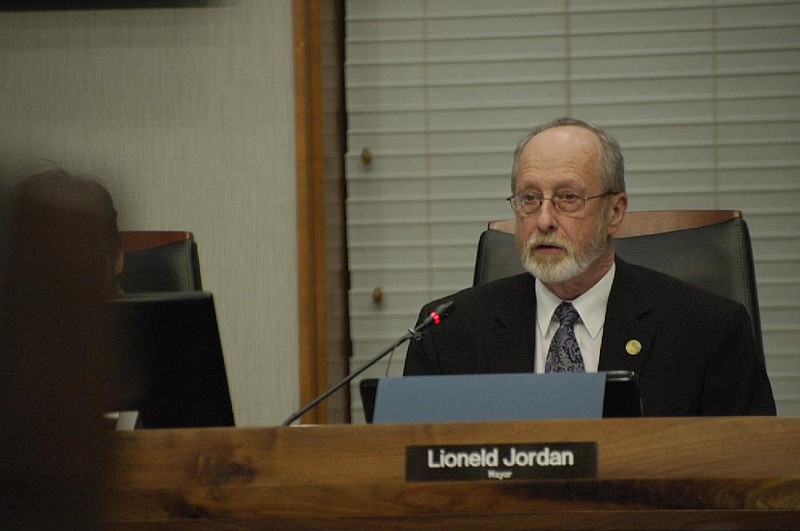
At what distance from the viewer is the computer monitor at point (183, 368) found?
63.9 inches

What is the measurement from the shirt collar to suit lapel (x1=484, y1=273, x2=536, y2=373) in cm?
2

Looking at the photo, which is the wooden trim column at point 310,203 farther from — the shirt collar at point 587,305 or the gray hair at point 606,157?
the shirt collar at point 587,305

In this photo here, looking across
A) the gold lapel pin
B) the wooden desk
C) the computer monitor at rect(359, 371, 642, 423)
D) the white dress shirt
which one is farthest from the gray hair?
the wooden desk

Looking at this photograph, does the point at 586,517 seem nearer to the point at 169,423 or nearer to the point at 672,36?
the point at 169,423

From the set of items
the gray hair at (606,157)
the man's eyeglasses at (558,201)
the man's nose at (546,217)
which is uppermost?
the gray hair at (606,157)

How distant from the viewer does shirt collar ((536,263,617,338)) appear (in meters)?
2.43

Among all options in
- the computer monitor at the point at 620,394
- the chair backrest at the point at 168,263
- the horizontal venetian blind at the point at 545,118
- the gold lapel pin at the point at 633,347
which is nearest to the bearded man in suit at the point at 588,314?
the gold lapel pin at the point at 633,347

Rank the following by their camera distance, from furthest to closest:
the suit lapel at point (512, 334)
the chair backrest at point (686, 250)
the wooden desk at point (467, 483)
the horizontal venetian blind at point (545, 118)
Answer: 1. the horizontal venetian blind at point (545, 118)
2. the chair backrest at point (686, 250)
3. the suit lapel at point (512, 334)
4. the wooden desk at point (467, 483)

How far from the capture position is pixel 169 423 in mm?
1676

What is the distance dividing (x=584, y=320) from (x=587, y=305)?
1.6 inches

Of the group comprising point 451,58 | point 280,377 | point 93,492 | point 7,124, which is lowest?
point 280,377

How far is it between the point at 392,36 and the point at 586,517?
106 inches

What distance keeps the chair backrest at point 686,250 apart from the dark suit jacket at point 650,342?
106mm

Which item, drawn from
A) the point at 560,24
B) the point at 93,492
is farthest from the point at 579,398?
the point at 560,24
